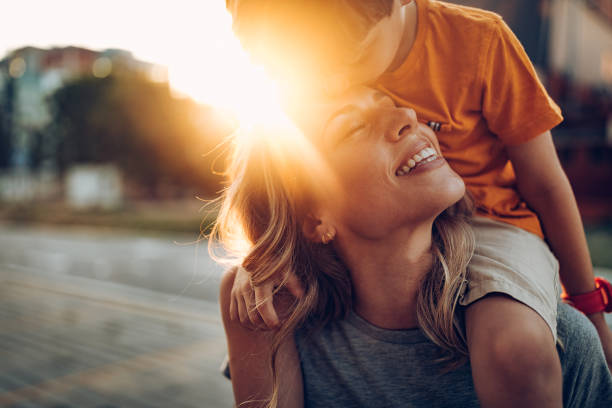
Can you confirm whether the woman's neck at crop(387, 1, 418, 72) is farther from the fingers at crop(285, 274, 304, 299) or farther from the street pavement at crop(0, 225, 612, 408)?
the street pavement at crop(0, 225, 612, 408)

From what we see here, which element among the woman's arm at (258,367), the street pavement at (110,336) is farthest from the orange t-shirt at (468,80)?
the street pavement at (110,336)

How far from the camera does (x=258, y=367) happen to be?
1.57 metres

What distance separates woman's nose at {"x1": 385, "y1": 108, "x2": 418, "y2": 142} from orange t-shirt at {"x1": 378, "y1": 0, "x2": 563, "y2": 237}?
0.30ft

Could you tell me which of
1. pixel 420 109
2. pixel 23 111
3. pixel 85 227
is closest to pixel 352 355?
pixel 420 109

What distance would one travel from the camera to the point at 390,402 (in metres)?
1.45

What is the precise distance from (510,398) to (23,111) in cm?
4694

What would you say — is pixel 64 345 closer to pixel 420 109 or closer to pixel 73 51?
pixel 420 109

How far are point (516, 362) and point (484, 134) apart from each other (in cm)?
64

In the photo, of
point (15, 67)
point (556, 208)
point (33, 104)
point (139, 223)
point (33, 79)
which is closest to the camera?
point (556, 208)

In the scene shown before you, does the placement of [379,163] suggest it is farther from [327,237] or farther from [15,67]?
[15,67]

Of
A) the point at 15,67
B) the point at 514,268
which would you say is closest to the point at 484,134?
the point at 514,268

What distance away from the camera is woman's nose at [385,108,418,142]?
1.34 metres

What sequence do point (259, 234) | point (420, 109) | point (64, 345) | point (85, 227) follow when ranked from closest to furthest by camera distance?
point (420, 109), point (259, 234), point (64, 345), point (85, 227)

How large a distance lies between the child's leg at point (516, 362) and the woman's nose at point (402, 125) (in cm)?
45
